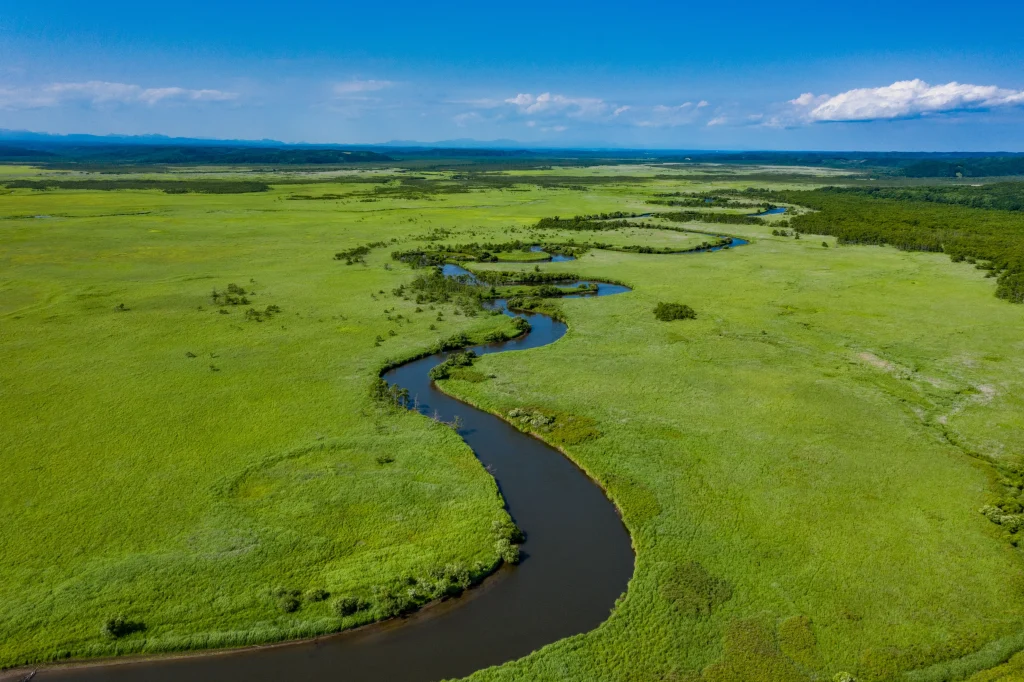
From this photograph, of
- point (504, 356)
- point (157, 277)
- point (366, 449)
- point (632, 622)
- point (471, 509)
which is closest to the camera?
point (632, 622)

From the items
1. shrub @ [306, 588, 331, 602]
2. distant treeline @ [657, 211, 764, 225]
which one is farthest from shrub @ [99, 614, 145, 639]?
distant treeline @ [657, 211, 764, 225]

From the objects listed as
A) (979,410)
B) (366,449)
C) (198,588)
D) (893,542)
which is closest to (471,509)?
(366,449)

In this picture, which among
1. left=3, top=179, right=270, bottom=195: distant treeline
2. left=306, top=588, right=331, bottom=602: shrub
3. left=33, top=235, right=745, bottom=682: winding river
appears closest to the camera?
left=33, top=235, right=745, bottom=682: winding river

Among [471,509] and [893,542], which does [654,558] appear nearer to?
[471,509]

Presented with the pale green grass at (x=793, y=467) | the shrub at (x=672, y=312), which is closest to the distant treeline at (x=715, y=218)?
the pale green grass at (x=793, y=467)

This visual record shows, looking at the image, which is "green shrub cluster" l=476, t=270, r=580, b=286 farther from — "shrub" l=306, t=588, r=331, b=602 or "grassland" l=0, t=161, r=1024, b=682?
"shrub" l=306, t=588, r=331, b=602

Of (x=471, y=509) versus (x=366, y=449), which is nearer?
(x=471, y=509)

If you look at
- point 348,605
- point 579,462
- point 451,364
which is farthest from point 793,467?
point 451,364
